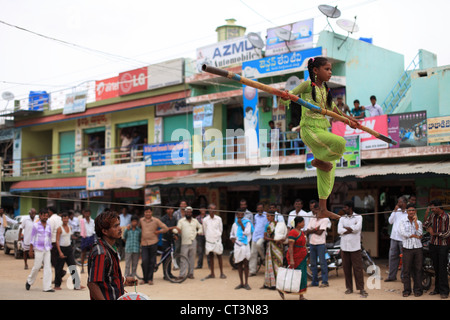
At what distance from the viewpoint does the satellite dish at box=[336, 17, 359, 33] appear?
14.9m

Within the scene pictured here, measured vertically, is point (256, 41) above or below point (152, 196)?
above

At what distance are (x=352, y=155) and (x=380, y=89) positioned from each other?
393 centimetres

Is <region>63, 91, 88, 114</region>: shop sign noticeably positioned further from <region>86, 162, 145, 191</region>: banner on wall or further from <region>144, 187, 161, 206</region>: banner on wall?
<region>144, 187, 161, 206</region>: banner on wall

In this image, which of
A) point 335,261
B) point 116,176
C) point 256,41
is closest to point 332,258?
point 335,261

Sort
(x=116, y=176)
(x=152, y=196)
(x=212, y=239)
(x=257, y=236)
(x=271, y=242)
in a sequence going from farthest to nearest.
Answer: (x=116, y=176) → (x=152, y=196) → (x=212, y=239) → (x=257, y=236) → (x=271, y=242)

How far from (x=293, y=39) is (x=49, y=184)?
13722mm

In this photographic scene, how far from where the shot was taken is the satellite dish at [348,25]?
49.0ft

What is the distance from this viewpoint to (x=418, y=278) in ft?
31.2

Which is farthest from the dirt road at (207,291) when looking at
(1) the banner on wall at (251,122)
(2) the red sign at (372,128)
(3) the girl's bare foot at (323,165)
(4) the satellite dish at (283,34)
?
(4) the satellite dish at (283,34)

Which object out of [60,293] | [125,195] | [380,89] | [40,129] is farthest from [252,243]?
[40,129]

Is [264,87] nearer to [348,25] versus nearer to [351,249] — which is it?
[351,249]

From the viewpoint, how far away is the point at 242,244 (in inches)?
444

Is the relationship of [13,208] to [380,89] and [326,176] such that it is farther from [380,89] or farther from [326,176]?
[326,176]

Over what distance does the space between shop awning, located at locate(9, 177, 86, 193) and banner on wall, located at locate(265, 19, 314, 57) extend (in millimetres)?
10374
